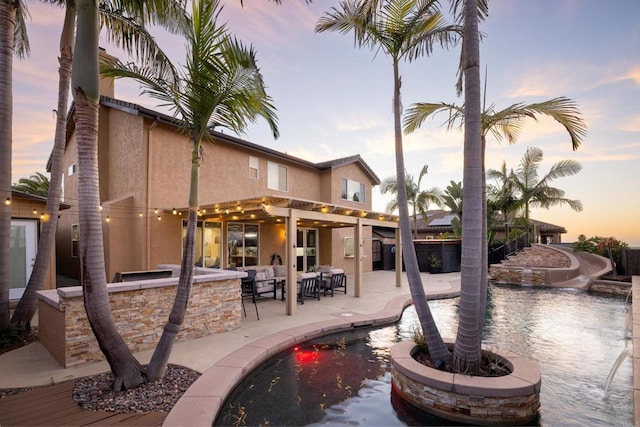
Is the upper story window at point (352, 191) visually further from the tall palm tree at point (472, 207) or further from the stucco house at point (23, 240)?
the tall palm tree at point (472, 207)

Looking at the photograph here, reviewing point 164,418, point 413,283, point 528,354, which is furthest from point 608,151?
point 164,418

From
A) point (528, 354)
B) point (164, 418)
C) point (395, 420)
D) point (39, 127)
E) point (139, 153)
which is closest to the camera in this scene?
point (164, 418)

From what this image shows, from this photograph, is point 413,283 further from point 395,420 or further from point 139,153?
point 139,153

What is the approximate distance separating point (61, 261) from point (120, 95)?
8508 mm

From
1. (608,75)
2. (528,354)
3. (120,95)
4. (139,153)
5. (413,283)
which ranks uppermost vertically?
(120,95)

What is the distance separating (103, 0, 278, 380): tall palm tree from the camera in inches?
175

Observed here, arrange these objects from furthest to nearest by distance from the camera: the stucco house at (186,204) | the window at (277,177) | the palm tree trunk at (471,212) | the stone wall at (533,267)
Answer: the stone wall at (533,267), the window at (277,177), the stucco house at (186,204), the palm tree trunk at (471,212)

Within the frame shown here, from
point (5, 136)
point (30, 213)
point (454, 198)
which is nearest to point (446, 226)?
point (454, 198)

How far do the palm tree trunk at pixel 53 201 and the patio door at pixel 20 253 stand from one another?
385cm

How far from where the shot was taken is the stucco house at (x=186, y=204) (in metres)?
10.3

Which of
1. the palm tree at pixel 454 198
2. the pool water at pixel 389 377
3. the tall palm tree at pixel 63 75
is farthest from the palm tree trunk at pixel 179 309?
the palm tree at pixel 454 198

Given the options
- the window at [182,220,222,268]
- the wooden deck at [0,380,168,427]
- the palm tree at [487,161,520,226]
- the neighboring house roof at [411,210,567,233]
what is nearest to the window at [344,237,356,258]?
the window at [182,220,222,268]

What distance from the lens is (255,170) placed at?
14031mm

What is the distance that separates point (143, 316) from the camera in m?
5.90
